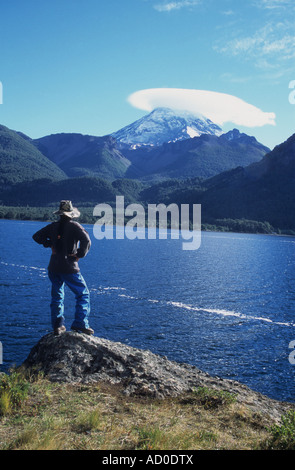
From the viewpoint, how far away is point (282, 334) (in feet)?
99.1

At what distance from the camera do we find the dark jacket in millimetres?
10805

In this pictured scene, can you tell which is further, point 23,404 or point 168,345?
point 168,345

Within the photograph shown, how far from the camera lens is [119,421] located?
8172 mm

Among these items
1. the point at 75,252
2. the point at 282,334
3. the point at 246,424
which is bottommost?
the point at 282,334

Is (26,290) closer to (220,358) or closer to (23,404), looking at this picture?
(220,358)

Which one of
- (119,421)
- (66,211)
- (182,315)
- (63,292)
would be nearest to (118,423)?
(119,421)

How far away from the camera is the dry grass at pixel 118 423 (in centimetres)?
700

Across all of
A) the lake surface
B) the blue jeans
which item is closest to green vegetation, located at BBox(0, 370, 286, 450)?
the blue jeans

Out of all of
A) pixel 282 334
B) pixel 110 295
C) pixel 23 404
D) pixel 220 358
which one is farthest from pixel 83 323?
pixel 110 295
